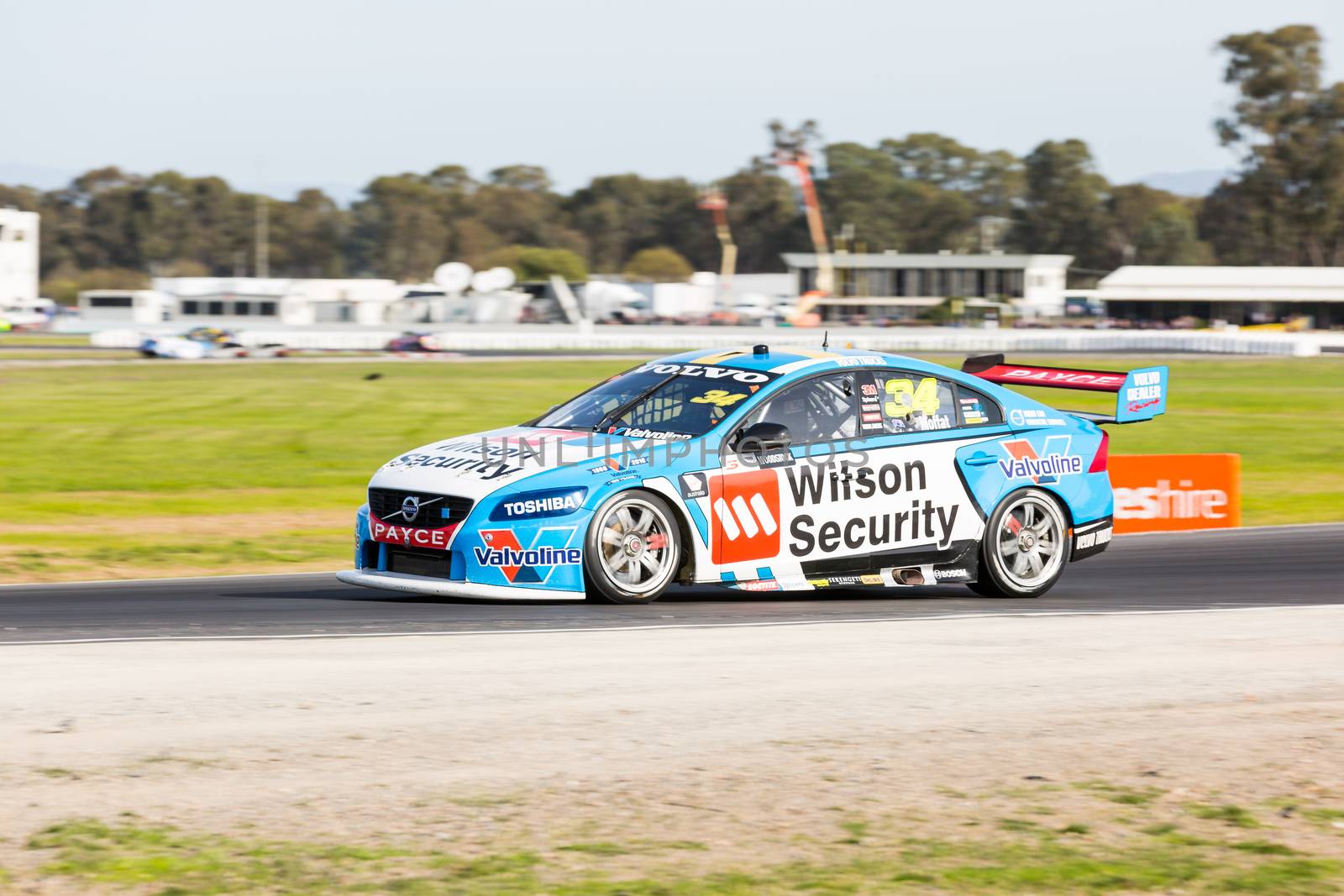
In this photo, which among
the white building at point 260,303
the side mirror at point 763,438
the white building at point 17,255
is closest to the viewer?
the side mirror at point 763,438

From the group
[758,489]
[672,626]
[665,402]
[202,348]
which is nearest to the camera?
[672,626]

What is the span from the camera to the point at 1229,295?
302 feet

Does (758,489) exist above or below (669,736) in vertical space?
above

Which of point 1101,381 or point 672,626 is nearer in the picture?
point 672,626

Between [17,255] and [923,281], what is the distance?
6364cm

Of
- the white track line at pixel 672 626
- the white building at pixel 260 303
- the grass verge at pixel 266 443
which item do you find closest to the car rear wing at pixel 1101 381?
the white track line at pixel 672 626

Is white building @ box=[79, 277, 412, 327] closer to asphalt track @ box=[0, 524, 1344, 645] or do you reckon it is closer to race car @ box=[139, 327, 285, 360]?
race car @ box=[139, 327, 285, 360]

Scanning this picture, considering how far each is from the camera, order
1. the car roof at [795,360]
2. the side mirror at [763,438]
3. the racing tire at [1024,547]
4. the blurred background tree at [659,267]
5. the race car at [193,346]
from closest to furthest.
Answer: the side mirror at [763,438] < the car roof at [795,360] < the racing tire at [1024,547] < the race car at [193,346] < the blurred background tree at [659,267]

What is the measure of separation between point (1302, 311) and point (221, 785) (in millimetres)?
94093

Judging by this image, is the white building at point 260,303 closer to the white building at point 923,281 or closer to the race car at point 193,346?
the race car at point 193,346

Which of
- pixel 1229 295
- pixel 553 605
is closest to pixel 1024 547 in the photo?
pixel 553 605

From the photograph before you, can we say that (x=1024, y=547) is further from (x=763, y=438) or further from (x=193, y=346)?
(x=193, y=346)

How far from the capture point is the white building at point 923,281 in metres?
110

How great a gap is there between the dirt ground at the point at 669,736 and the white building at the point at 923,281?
101 metres
